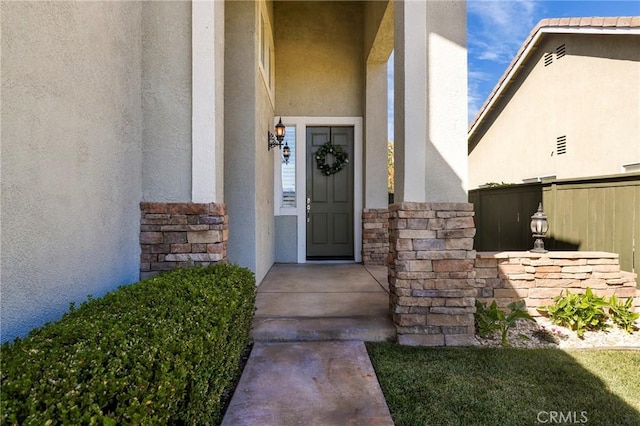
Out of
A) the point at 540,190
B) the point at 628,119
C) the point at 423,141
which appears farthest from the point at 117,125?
the point at 628,119

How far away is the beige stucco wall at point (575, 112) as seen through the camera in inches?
225

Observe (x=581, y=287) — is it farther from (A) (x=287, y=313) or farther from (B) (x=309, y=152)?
(B) (x=309, y=152)

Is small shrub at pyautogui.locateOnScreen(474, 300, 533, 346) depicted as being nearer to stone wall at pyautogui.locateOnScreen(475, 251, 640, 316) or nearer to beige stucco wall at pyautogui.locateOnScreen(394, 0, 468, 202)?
stone wall at pyautogui.locateOnScreen(475, 251, 640, 316)

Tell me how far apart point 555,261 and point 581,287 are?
37 cm

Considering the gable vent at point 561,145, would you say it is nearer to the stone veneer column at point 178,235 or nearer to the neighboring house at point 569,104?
the neighboring house at point 569,104

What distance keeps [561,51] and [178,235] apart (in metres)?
8.50

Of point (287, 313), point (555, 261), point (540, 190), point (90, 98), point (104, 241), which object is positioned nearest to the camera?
point (90, 98)

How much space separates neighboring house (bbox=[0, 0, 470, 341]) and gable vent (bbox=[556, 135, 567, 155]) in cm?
A: 467

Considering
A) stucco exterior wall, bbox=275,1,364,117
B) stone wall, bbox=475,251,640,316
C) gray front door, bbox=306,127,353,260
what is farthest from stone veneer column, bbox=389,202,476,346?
stucco exterior wall, bbox=275,1,364,117

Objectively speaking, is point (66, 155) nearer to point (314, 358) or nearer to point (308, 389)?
point (308, 389)

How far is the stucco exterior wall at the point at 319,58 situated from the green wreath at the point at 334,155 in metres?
0.59

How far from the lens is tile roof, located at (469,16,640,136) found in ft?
18.1

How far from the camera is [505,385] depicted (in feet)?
7.13

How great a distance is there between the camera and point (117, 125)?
236 centimetres
